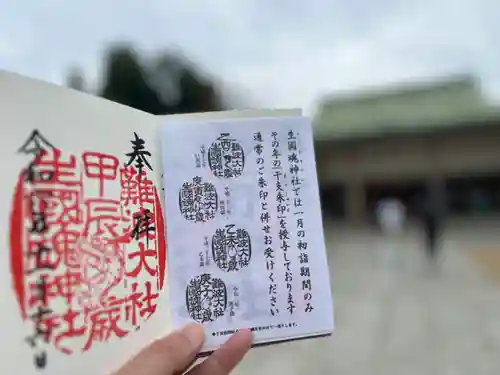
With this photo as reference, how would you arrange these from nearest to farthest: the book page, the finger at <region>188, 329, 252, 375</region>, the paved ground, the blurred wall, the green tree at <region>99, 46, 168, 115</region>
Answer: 1. the book page
2. the finger at <region>188, 329, 252, 375</region>
3. the paved ground
4. the green tree at <region>99, 46, 168, 115</region>
5. the blurred wall

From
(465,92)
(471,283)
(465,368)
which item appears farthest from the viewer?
(465,92)

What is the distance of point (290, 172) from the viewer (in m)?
0.70

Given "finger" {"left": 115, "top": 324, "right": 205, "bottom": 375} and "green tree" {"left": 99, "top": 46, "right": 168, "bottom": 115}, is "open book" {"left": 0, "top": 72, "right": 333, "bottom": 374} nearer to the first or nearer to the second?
"finger" {"left": 115, "top": 324, "right": 205, "bottom": 375}

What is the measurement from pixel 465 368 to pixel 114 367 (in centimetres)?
254

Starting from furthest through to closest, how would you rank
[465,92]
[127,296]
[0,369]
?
[465,92]
[127,296]
[0,369]

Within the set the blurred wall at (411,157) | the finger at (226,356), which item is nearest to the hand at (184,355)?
the finger at (226,356)

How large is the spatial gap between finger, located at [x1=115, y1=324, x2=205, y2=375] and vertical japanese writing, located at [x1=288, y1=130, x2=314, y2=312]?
5.4 inches

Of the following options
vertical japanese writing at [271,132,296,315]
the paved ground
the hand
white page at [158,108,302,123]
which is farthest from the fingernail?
the paved ground

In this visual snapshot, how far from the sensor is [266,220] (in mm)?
683

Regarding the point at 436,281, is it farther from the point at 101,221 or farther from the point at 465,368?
the point at 101,221

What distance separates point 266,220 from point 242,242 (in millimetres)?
40

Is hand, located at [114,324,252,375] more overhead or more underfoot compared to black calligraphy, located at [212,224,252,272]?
more underfoot

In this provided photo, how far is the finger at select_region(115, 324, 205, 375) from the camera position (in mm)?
560

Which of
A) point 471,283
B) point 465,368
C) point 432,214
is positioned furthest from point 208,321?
point 432,214
